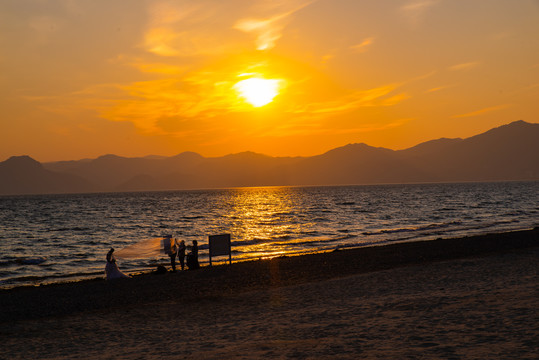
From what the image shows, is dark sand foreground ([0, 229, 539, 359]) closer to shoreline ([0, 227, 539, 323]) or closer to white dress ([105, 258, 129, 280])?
shoreline ([0, 227, 539, 323])

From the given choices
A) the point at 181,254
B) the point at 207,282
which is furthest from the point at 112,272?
the point at 207,282

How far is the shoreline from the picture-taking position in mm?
15805

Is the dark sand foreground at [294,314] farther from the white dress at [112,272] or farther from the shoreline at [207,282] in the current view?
the white dress at [112,272]

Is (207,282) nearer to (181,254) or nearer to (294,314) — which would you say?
(181,254)

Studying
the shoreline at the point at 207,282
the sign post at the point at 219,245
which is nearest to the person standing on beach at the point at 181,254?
the sign post at the point at 219,245

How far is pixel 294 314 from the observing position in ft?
39.9

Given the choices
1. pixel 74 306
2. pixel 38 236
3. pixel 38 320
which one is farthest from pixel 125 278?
pixel 38 236

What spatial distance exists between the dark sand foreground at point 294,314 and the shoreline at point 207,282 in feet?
0.27

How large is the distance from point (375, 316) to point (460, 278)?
230 inches

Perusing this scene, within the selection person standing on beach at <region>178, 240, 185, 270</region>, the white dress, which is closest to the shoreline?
the white dress

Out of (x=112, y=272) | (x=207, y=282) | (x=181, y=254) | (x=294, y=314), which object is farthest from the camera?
(x=181, y=254)

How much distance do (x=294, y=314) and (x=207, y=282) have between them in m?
7.54

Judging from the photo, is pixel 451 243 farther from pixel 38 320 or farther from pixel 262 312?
pixel 38 320

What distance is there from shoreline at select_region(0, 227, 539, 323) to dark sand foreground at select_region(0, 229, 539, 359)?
3.3 inches
